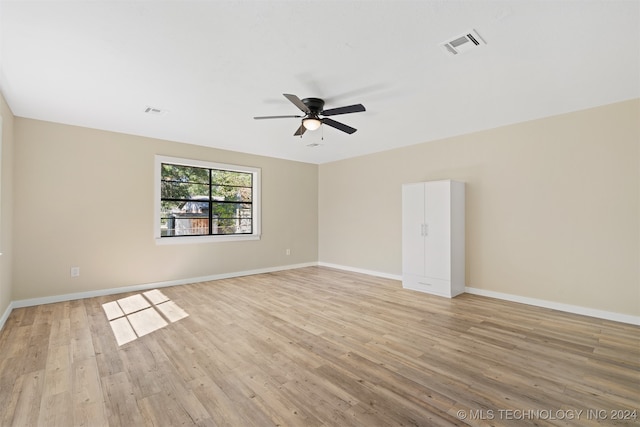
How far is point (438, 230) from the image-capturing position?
4543 mm

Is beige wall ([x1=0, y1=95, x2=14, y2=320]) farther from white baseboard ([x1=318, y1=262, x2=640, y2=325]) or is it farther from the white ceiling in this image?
white baseboard ([x1=318, y1=262, x2=640, y2=325])

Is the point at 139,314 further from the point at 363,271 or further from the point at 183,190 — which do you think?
the point at 363,271

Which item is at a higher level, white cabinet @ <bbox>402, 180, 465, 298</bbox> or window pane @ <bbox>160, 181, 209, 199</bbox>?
window pane @ <bbox>160, 181, 209, 199</bbox>

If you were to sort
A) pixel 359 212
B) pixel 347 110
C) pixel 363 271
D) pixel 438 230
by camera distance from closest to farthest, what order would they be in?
pixel 347 110, pixel 438 230, pixel 363 271, pixel 359 212

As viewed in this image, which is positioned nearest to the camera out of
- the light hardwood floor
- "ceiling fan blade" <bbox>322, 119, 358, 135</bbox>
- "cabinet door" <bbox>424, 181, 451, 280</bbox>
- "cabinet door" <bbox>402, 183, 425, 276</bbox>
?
the light hardwood floor

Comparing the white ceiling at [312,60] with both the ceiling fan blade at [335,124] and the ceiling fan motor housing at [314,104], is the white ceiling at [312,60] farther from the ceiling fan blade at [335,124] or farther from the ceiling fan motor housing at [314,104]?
the ceiling fan blade at [335,124]

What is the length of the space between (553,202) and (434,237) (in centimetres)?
158

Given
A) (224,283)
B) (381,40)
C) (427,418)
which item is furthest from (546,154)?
(224,283)

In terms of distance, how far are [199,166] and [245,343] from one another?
3.72m

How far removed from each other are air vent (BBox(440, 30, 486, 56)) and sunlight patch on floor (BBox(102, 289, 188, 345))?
4000mm

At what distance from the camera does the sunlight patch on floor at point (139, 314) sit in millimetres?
3137

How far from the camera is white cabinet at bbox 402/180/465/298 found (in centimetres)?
444

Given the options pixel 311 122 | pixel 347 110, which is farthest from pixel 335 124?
pixel 347 110

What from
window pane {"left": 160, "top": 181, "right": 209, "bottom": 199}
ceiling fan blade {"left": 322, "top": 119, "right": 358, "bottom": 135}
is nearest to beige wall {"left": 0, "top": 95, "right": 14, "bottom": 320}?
window pane {"left": 160, "top": 181, "right": 209, "bottom": 199}
